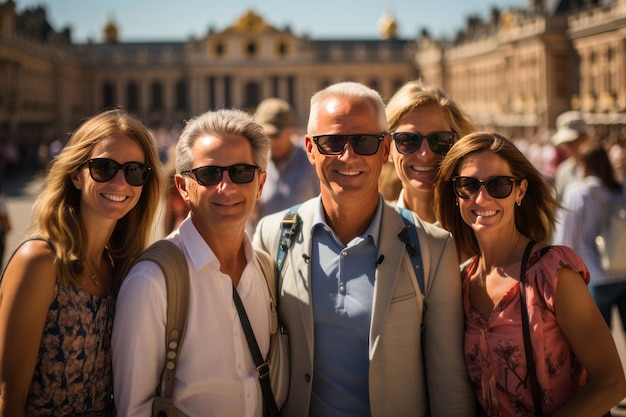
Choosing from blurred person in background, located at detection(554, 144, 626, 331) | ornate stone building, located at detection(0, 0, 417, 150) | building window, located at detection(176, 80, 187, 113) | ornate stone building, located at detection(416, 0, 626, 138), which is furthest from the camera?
building window, located at detection(176, 80, 187, 113)

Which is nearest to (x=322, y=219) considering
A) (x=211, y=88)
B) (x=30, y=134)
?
(x=30, y=134)

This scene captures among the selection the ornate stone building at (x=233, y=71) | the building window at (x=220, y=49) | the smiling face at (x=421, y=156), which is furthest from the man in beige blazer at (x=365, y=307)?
the building window at (x=220, y=49)

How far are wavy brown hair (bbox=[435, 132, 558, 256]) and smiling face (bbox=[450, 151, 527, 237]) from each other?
3 centimetres

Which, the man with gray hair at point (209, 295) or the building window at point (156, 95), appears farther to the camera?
the building window at point (156, 95)

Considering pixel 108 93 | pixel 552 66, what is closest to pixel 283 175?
pixel 552 66

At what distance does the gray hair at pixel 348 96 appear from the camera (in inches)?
110

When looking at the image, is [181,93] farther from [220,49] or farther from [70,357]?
[70,357]

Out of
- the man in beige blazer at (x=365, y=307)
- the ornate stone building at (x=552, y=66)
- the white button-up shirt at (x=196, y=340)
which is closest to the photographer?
the white button-up shirt at (x=196, y=340)

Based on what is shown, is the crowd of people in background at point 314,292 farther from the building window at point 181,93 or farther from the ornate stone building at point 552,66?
the building window at point 181,93

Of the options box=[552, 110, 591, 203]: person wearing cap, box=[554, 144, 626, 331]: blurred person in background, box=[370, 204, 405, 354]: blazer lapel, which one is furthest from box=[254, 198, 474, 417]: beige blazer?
box=[552, 110, 591, 203]: person wearing cap

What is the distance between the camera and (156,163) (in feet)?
9.84

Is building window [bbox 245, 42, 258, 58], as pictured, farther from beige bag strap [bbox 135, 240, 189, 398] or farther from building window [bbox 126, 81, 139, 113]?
beige bag strap [bbox 135, 240, 189, 398]

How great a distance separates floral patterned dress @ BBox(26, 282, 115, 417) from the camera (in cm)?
263

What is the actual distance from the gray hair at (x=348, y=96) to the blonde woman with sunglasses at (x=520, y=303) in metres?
0.39
